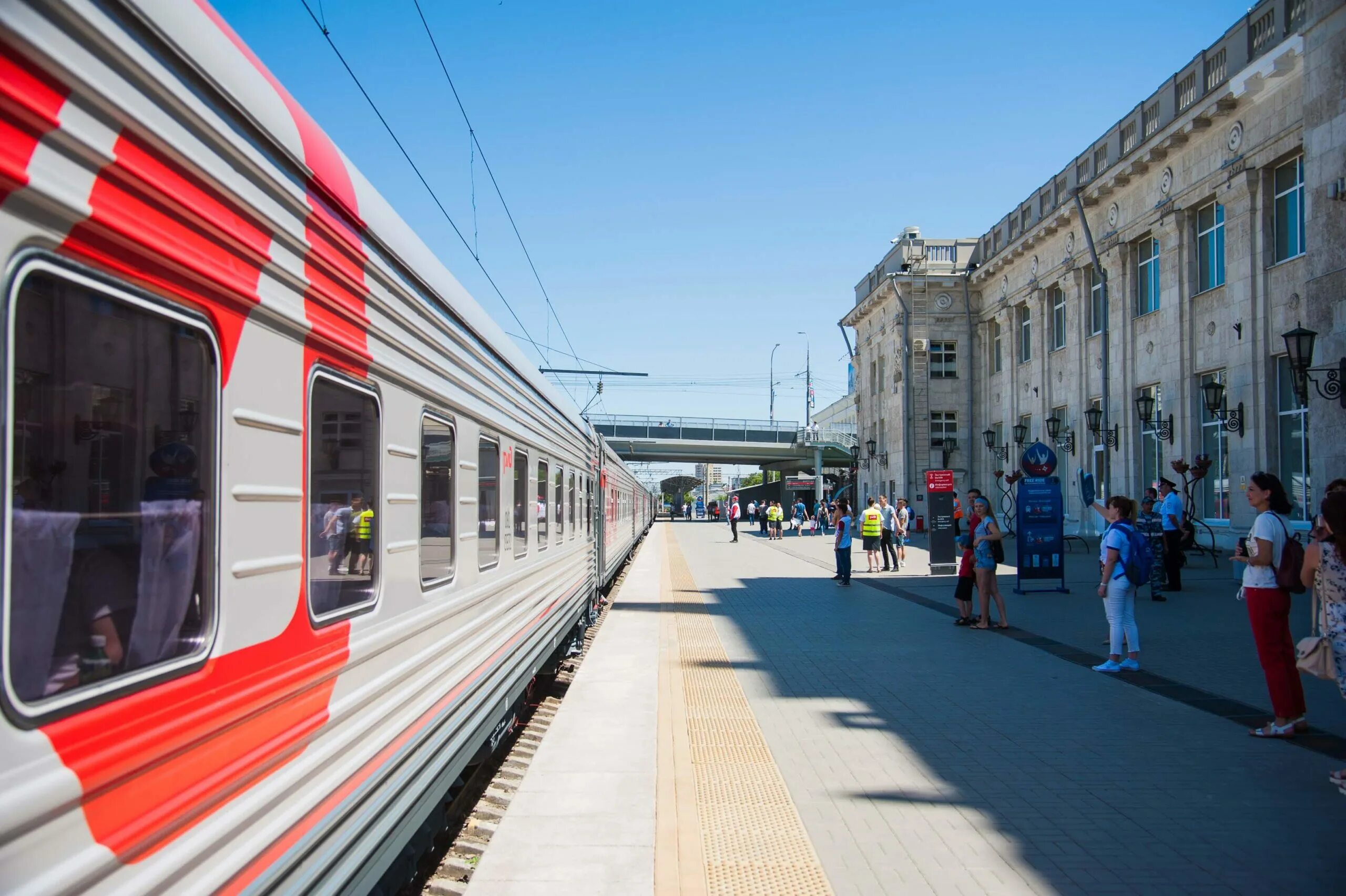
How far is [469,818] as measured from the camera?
20.3ft

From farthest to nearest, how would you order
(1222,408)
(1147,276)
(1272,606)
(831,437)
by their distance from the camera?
(831,437)
(1147,276)
(1222,408)
(1272,606)

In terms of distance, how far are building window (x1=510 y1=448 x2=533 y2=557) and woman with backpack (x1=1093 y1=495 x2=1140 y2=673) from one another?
4975 millimetres

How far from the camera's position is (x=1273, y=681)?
701cm

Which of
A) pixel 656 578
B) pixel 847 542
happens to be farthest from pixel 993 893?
pixel 656 578

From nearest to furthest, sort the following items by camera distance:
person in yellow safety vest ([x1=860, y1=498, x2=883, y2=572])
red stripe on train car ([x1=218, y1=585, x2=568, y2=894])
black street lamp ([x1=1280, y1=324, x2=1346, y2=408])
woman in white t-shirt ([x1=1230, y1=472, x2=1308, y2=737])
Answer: red stripe on train car ([x1=218, y1=585, x2=568, y2=894]), woman in white t-shirt ([x1=1230, y1=472, x2=1308, y2=737]), black street lamp ([x1=1280, y1=324, x2=1346, y2=408]), person in yellow safety vest ([x1=860, y1=498, x2=883, y2=572])

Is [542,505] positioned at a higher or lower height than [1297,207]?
lower

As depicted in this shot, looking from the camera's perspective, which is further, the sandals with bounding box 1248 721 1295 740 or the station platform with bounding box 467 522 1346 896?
the sandals with bounding box 1248 721 1295 740

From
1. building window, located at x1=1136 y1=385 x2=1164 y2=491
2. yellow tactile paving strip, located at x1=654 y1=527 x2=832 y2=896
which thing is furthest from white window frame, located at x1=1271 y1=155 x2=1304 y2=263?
yellow tactile paving strip, located at x1=654 y1=527 x2=832 y2=896

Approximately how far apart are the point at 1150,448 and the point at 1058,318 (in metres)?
7.78

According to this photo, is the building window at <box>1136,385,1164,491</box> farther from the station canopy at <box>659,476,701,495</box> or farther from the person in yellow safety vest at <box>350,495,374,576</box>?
the station canopy at <box>659,476,701,495</box>

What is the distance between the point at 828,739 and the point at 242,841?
524 cm

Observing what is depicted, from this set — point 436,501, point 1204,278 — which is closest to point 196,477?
point 436,501

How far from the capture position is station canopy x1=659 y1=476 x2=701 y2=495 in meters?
111

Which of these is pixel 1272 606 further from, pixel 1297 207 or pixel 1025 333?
pixel 1025 333
